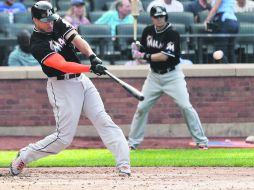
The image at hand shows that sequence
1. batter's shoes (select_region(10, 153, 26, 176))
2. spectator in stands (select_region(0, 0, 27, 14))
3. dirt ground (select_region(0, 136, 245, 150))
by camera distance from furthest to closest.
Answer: spectator in stands (select_region(0, 0, 27, 14)) < dirt ground (select_region(0, 136, 245, 150)) < batter's shoes (select_region(10, 153, 26, 176))

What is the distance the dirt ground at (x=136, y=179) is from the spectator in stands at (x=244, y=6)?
6331 millimetres

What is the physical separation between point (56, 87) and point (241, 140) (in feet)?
17.0

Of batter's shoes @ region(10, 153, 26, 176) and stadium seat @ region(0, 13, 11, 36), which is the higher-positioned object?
stadium seat @ region(0, 13, 11, 36)

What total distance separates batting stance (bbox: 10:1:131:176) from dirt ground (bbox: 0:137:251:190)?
35 centimetres

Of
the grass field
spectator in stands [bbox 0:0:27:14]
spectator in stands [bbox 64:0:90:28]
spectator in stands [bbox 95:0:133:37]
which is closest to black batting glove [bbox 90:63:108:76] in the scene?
the grass field

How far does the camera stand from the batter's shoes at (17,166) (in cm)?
1005

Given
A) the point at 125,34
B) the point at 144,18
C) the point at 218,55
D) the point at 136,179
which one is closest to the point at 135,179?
the point at 136,179

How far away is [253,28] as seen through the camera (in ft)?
50.6

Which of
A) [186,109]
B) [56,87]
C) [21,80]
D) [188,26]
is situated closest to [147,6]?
[188,26]

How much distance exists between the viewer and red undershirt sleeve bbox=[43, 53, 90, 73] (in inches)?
365

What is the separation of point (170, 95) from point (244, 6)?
171 inches

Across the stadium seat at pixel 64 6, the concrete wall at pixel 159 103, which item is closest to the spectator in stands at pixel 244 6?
the concrete wall at pixel 159 103

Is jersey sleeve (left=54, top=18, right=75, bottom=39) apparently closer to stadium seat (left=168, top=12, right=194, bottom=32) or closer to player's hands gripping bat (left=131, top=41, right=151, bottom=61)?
player's hands gripping bat (left=131, top=41, right=151, bottom=61)

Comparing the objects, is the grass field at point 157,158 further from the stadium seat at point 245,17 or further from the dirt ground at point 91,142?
the stadium seat at point 245,17
